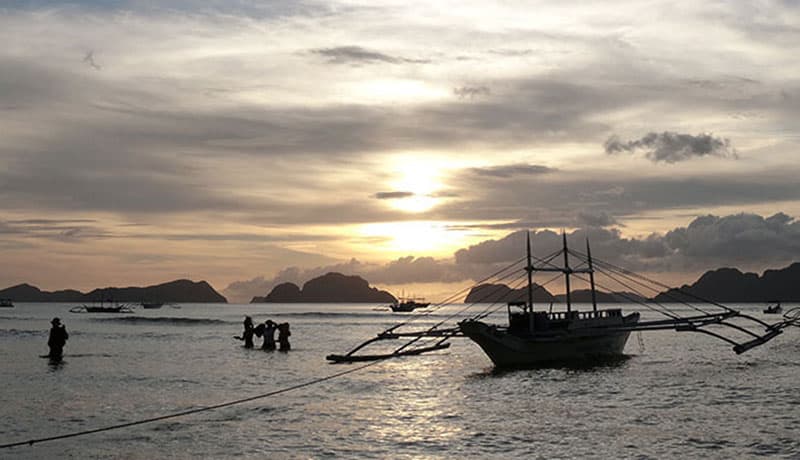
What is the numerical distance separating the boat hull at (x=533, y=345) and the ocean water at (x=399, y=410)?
178 cm

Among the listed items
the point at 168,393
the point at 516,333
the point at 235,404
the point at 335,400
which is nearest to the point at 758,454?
the point at 335,400

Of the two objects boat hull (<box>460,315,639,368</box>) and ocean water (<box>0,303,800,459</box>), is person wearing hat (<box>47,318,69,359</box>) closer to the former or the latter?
ocean water (<box>0,303,800,459</box>)

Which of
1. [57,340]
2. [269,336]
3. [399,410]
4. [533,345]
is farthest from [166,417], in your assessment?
[269,336]

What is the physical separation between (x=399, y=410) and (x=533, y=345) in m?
20.8

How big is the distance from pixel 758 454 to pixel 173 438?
1766cm

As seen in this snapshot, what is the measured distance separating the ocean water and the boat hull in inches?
70.1

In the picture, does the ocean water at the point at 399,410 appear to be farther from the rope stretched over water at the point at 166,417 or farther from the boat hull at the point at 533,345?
the boat hull at the point at 533,345

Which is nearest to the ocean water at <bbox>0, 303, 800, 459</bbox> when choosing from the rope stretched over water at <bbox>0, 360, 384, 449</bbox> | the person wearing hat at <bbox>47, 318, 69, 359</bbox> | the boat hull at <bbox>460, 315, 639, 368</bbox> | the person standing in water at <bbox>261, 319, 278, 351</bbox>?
the rope stretched over water at <bbox>0, 360, 384, 449</bbox>

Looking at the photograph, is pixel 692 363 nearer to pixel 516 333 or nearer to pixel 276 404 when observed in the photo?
pixel 516 333

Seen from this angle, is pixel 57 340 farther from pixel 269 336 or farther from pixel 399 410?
pixel 399 410

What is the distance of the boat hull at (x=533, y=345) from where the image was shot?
4953 cm

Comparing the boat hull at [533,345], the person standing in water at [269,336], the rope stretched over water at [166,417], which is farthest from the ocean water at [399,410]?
the person standing in water at [269,336]

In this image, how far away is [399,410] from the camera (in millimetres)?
31938

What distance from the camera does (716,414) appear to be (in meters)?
31.4
